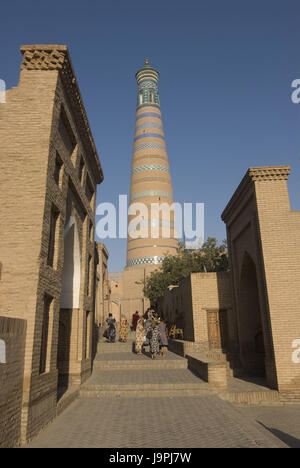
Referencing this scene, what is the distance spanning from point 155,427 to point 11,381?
7.49 ft

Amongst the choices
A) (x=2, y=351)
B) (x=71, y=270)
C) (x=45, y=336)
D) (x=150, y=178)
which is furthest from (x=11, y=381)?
(x=150, y=178)

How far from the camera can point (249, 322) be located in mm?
11672

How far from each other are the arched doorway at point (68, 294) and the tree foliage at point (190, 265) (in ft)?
39.6

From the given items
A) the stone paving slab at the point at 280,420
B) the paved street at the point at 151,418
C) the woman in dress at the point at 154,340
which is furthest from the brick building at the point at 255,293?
the paved street at the point at 151,418

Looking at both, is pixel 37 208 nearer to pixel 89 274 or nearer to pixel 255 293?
pixel 89 274

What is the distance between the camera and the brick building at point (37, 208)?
499cm

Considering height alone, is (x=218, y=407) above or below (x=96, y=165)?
below

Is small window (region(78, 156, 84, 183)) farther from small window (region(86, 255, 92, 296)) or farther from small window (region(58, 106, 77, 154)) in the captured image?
small window (region(86, 255, 92, 296))

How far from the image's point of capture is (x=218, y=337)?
41.5 feet

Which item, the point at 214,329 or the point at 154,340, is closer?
the point at 154,340

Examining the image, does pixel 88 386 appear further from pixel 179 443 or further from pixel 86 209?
pixel 86 209

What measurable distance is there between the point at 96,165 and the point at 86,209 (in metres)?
1.90
